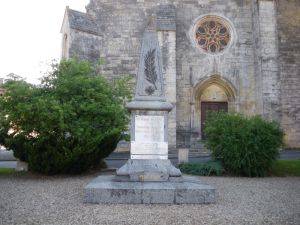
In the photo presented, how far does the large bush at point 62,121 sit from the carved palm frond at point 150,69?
249 centimetres

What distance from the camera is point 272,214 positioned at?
18.5 feet

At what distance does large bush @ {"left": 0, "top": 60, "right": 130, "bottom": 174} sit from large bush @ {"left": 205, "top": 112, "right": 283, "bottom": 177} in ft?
10.3

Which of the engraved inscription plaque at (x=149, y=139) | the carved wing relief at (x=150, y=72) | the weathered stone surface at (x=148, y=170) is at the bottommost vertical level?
the weathered stone surface at (x=148, y=170)

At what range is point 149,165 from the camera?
24.2 feet

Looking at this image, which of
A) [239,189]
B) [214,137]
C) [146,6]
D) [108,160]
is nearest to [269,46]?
[146,6]

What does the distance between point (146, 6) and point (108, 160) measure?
8.58 metres

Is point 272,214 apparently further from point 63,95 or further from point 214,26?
point 214,26

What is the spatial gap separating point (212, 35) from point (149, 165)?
42.3 ft

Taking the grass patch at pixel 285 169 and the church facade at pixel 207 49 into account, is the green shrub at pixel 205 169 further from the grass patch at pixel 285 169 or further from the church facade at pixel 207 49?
the church facade at pixel 207 49

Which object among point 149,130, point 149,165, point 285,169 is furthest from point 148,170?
point 285,169

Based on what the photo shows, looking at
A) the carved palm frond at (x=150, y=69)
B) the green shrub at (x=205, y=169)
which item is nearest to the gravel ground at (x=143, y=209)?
the green shrub at (x=205, y=169)

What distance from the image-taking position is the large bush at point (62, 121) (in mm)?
9594

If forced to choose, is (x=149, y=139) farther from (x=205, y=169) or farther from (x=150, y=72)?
(x=205, y=169)

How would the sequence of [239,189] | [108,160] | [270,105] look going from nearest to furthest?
[239,189]
[108,160]
[270,105]
